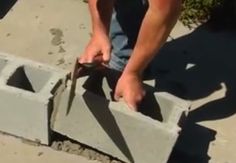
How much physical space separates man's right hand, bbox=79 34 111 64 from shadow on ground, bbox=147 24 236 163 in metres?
0.43

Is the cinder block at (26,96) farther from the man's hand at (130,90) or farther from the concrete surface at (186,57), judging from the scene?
the man's hand at (130,90)

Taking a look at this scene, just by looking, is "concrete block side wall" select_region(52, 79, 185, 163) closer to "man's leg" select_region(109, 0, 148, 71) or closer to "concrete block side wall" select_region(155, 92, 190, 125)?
Answer: "concrete block side wall" select_region(155, 92, 190, 125)

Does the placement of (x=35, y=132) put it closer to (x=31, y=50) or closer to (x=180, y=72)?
(x=31, y=50)

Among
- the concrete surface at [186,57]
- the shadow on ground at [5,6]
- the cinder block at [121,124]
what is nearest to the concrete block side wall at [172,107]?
the cinder block at [121,124]

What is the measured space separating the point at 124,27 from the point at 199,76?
53 centimetres

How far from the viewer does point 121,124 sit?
8.94ft

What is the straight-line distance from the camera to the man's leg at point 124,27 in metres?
3.07

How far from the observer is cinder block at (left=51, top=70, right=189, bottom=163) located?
8.80ft

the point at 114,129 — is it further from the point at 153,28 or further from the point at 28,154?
the point at 153,28

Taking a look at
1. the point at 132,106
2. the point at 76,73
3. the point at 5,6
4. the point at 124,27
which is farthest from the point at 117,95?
the point at 5,6

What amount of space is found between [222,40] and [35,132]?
126cm

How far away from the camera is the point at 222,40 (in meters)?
3.62

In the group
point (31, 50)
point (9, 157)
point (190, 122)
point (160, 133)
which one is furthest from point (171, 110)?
point (31, 50)

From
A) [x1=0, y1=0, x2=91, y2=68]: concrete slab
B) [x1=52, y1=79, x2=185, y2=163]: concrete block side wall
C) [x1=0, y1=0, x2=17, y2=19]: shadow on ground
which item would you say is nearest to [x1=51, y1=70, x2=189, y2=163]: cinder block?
[x1=52, y1=79, x2=185, y2=163]: concrete block side wall
